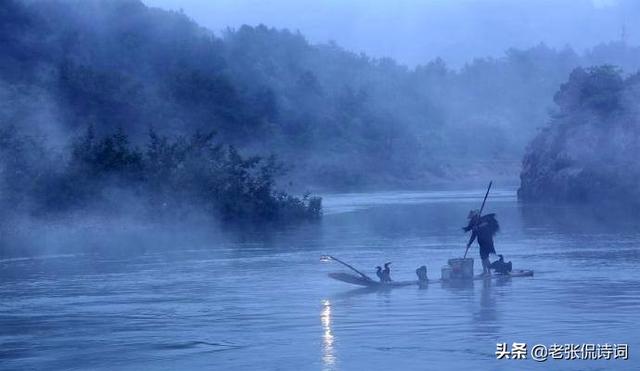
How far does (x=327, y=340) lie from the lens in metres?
15.4

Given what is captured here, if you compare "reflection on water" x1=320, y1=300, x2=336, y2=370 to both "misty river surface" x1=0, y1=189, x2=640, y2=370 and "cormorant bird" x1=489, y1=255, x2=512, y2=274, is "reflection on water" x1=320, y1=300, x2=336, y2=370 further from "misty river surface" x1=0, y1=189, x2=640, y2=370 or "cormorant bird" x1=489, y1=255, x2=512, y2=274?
"cormorant bird" x1=489, y1=255, x2=512, y2=274

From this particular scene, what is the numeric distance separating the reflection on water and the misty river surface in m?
0.02

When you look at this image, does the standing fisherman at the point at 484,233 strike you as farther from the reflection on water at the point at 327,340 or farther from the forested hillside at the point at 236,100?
the forested hillside at the point at 236,100

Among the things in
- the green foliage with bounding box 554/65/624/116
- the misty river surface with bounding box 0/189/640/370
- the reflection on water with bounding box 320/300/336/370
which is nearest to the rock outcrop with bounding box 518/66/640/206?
the green foliage with bounding box 554/65/624/116

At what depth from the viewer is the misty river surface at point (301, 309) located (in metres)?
14.5

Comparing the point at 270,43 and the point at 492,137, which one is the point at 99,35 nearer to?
the point at 270,43

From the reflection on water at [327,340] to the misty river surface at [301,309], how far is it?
0.08ft

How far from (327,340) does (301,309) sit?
3.21 m

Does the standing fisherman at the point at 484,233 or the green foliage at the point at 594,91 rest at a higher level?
the green foliage at the point at 594,91

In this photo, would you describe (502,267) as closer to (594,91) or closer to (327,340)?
(327,340)

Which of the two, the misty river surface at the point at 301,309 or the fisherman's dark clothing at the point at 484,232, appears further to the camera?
the fisherman's dark clothing at the point at 484,232

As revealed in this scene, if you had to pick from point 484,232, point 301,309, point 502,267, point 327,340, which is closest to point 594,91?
point 484,232

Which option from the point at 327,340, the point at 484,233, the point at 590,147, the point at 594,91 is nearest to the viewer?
the point at 327,340

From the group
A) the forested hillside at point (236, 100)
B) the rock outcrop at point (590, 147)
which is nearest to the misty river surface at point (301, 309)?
the forested hillside at point (236, 100)
